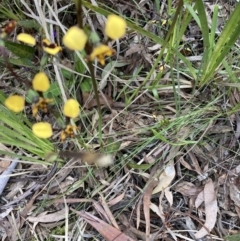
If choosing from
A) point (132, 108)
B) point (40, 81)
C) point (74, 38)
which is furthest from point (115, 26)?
point (132, 108)

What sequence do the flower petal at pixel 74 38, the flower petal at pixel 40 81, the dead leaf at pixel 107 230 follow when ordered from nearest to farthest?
the flower petal at pixel 74 38, the flower petal at pixel 40 81, the dead leaf at pixel 107 230

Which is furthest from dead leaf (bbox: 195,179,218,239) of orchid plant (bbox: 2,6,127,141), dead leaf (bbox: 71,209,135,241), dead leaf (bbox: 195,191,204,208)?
orchid plant (bbox: 2,6,127,141)

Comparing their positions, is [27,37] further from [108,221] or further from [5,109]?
[108,221]

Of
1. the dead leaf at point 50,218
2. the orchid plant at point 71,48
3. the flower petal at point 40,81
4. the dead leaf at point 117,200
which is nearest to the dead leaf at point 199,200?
the dead leaf at point 117,200

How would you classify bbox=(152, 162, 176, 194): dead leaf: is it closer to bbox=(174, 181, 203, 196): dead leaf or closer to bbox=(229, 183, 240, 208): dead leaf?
bbox=(174, 181, 203, 196): dead leaf

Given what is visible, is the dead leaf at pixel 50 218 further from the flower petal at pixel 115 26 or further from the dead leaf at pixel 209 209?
the flower petal at pixel 115 26

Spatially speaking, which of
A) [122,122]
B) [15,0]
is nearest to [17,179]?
[122,122]

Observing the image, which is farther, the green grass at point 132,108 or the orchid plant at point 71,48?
the green grass at point 132,108
